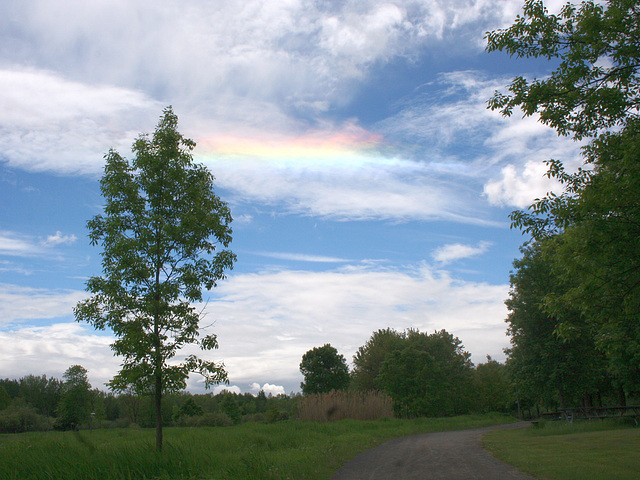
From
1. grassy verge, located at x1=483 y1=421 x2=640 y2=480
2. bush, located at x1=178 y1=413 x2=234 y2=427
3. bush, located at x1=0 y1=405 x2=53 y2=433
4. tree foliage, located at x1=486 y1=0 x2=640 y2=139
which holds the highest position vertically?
tree foliage, located at x1=486 y1=0 x2=640 y2=139

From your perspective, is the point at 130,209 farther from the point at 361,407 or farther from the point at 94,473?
the point at 361,407

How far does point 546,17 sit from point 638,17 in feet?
5.88

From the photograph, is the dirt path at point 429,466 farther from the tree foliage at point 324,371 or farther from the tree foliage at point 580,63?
A: the tree foliage at point 324,371

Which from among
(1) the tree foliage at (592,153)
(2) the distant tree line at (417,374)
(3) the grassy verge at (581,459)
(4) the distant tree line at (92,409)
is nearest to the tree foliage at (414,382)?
(2) the distant tree line at (417,374)

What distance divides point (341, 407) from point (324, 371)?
125 ft

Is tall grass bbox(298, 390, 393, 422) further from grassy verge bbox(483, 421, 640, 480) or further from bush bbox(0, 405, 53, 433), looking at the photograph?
bush bbox(0, 405, 53, 433)

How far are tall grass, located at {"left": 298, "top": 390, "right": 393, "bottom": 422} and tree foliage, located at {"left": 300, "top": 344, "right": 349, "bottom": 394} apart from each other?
3363cm

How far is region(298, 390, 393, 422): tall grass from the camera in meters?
29.5

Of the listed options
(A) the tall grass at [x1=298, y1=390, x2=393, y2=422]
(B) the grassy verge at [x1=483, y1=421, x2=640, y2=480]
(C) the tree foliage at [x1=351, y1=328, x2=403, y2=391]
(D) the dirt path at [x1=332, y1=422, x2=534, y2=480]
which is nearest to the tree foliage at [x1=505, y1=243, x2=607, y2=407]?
(A) the tall grass at [x1=298, y1=390, x2=393, y2=422]

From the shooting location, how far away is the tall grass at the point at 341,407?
96.8ft

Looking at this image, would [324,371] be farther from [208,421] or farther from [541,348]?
[541,348]

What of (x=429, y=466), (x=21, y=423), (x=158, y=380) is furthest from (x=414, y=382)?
(x=158, y=380)

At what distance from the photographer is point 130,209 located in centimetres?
1134

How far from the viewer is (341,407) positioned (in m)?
30.6
